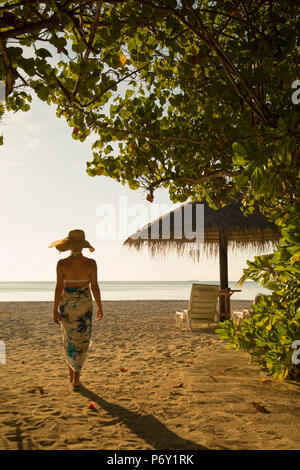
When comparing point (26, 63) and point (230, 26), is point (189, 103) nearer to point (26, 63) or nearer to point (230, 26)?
point (230, 26)

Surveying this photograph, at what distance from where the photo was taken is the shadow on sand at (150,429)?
2.64 m

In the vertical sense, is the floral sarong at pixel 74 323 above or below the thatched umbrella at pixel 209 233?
below

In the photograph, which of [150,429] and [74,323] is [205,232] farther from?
[150,429]

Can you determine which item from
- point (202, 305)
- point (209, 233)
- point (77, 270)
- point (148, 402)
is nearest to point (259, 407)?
point (148, 402)

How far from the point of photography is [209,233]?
10117mm

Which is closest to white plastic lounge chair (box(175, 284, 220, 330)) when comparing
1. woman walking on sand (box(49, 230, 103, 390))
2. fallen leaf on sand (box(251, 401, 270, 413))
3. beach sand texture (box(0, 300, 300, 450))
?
beach sand texture (box(0, 300, 300, 450))

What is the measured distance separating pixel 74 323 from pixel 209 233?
6.60 metres

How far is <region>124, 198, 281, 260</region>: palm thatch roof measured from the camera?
29.9 feet

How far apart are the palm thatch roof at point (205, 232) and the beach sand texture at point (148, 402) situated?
3.61 meters

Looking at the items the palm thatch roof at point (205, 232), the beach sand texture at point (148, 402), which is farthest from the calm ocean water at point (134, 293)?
the beach sand texture at point (148, 402)


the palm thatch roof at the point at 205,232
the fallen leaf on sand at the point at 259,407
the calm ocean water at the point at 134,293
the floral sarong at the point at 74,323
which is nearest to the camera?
the fallen leaf on sand at the point at 259,407

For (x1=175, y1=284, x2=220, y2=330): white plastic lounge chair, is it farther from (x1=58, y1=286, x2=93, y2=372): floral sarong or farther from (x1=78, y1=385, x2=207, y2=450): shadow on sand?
(x1=78, y1=385, x2=207, y2=450): shadow on sand

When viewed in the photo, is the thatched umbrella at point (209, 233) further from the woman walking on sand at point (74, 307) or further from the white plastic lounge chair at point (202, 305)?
the woman walking on sand at point (74, 307)
